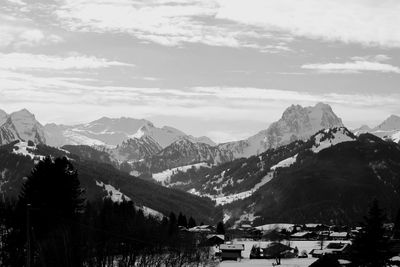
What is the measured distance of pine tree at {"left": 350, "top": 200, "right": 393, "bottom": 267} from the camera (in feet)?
292

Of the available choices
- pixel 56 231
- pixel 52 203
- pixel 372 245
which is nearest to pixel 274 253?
pixel 52 203

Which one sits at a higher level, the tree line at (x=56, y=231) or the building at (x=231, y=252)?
the tree line at (x=56, y=231)

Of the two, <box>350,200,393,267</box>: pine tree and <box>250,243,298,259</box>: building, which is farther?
<box>250,243,298,259</box>: building

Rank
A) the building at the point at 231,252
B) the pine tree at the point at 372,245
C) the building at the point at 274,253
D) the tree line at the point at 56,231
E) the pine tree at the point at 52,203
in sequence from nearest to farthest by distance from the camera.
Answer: the pine tree at the point at 372,245 → the tree line at the point at 56,231 → the pine tree at the point at 52,203 → the building at the point at 231,252 → the building at the point at 274,253

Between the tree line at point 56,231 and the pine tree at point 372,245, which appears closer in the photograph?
the pine tree at point 372,245

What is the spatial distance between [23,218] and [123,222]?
88.8 feet

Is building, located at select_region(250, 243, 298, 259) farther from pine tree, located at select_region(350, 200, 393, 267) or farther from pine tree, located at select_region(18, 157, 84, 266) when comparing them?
pine tree, located at select_region(350, 200, 393, 267)

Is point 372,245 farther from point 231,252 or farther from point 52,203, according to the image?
point 231,252

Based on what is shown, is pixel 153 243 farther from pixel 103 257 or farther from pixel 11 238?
pixel 11 238

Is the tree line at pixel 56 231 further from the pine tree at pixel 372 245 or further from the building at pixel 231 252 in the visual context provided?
the building at pixel 231 252

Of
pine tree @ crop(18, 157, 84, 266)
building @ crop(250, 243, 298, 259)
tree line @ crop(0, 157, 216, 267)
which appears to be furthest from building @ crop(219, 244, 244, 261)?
pine tree @ crop(18, 157, 84, 266)

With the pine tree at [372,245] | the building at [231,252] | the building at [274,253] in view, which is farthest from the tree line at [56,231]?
the building at [274,253]

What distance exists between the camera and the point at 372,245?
89500 millimetres

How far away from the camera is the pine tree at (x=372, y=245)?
88.9 metres
